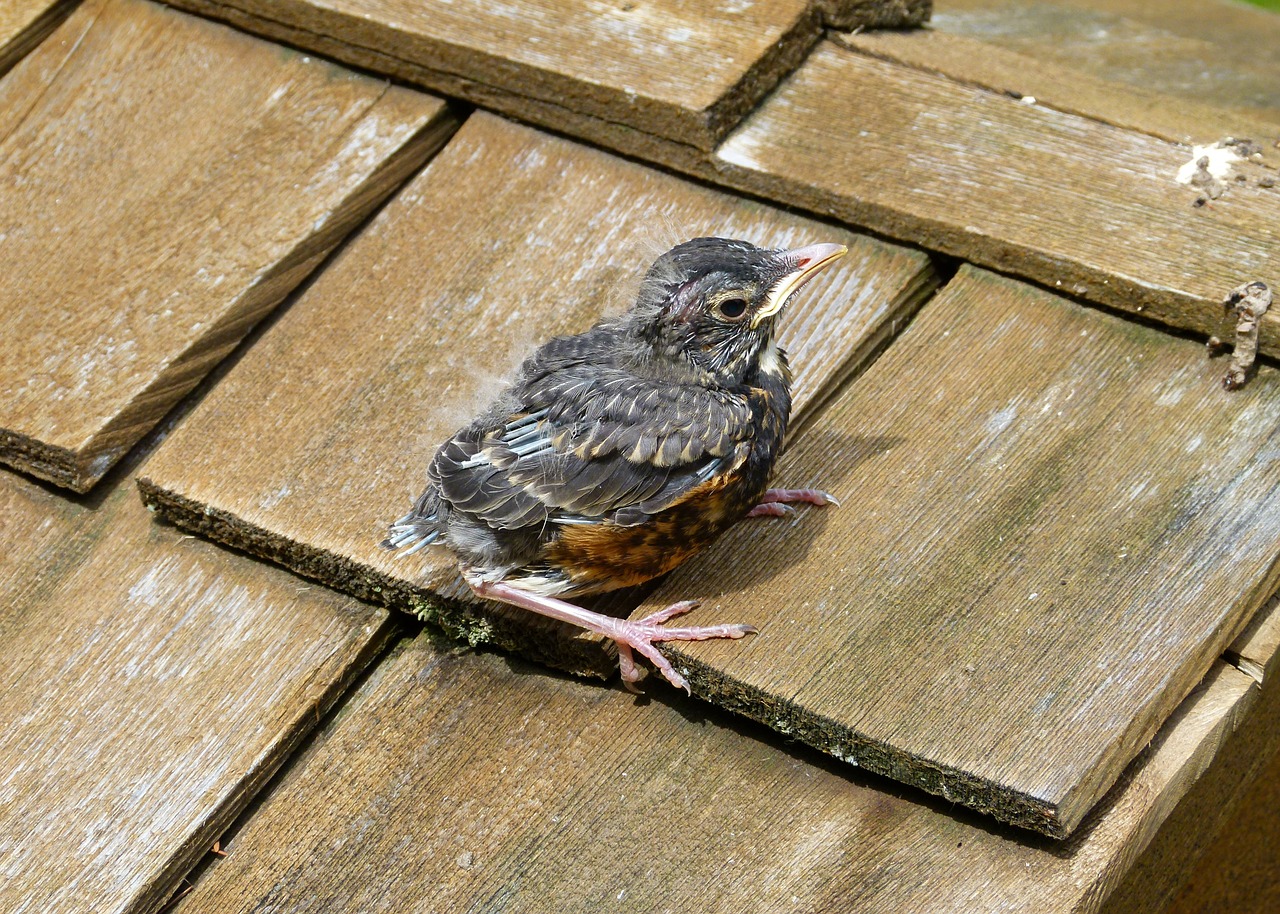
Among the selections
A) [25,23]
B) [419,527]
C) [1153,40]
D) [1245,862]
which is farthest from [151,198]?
[1153,40]

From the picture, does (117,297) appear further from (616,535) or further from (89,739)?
(616,535)

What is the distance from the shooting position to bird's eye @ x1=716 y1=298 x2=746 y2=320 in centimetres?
290

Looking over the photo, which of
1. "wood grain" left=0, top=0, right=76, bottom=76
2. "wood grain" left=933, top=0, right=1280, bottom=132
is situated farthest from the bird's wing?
"wood grain" left=933, top=0, right=1280, bottom=132

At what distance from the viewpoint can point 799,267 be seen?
2900 millimetres

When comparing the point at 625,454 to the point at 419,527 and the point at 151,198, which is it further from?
the point at 151,198

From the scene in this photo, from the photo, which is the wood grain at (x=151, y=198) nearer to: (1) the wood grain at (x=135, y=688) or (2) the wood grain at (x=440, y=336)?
(2) the wood grain at (x=440, y=336)

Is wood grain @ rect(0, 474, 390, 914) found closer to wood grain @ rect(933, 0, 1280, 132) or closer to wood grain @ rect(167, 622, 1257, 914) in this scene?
wood grain @ rect(167, 622, 1257, 914)

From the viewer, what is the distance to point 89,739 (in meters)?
2.62

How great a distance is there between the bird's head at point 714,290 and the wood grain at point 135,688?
2.64ft

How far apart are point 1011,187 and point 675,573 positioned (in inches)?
45.3

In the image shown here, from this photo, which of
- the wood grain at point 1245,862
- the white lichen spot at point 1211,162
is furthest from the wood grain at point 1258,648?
the white lichen spot at point 1211,162

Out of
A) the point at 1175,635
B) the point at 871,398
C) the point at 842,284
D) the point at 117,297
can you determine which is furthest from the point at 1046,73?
the point at 117,297

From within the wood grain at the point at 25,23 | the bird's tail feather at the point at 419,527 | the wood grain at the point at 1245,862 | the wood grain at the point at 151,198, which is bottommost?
the wood grain at the point at 1245,862

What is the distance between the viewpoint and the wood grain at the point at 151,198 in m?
3.04
